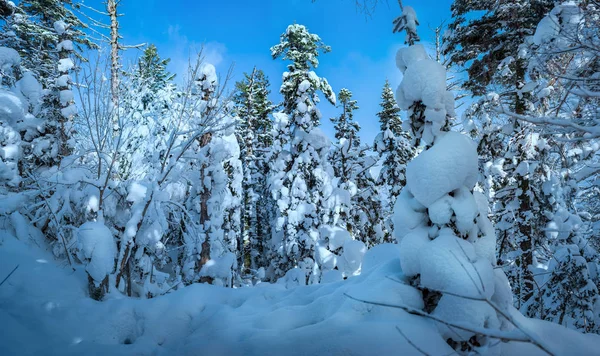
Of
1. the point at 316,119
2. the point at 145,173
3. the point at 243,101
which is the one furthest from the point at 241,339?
the point at 243,101

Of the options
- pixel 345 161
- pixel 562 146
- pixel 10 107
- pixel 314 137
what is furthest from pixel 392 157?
pixel 10 107

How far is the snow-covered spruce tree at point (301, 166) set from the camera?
40.2 feet

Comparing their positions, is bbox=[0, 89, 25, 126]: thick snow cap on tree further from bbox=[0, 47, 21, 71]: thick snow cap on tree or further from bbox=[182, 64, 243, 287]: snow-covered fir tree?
bbox=[182, 64, 243, 287]: snow-covered fir tree

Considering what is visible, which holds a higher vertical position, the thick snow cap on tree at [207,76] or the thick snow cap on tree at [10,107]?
the thick snow cap on tree at [207,76]

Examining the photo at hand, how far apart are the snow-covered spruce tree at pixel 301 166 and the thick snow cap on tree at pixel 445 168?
29.3 ft

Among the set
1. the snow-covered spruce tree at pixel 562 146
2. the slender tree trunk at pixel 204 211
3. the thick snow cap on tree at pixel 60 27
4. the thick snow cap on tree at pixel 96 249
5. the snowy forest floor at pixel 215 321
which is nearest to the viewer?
the snowy forest floor at pixel 215 321

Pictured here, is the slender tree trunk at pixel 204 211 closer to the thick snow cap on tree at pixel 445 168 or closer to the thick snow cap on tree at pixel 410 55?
the thick snow cap on tree at pixel 410 55

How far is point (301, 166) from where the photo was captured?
12492 millimetres

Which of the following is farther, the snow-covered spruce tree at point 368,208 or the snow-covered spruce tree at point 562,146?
the snow-covered spruce tree at point 368,208

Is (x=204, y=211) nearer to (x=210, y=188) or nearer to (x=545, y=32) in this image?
(x=210, y=188)

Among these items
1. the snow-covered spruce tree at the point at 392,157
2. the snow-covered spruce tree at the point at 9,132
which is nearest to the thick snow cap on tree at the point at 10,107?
the snow-covered spruce tree at the point at 9,132

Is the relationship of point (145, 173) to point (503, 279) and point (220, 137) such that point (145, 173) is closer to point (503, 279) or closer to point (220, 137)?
point (220, 137)

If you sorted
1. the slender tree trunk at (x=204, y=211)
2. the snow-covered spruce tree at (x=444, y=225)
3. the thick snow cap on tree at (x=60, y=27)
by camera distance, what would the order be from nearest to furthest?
the snow-covered spruce tree at (x=444, y=225) → the thick snow cap on tree at (x=60, y=27) → the slender tree trunk at (x=204, y=211)

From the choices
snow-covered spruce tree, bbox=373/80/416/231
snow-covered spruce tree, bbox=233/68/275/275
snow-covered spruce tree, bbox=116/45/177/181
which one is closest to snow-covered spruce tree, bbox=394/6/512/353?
snow-covered spruce tree, bbox=116/45/177/181
